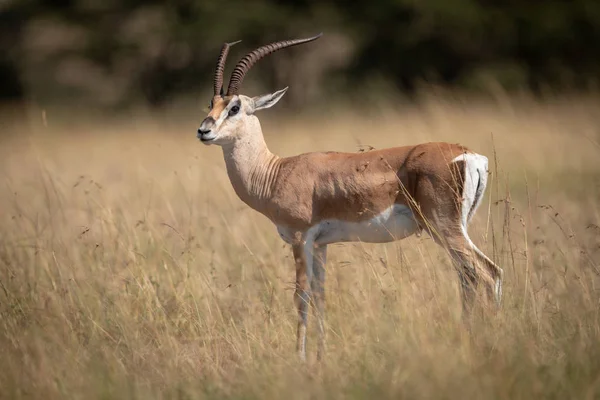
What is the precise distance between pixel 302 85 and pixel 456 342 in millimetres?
21588

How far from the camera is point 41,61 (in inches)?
1069

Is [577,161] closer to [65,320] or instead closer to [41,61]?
[65,320]

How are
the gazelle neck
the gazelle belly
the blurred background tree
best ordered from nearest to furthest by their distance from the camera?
the gazelle belly → the gazelle neck → the blurred background tree

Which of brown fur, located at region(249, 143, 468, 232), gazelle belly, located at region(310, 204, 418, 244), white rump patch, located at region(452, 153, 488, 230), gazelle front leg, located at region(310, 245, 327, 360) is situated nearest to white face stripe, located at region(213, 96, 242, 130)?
brown fur, located at region(249, 143, 468, 232)

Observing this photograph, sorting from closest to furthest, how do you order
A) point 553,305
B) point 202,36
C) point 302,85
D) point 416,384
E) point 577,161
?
point 416,384
point 553,305
point 577,161
point 202,36
point 302,85

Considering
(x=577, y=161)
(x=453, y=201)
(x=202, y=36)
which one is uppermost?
(x=202, y=36)

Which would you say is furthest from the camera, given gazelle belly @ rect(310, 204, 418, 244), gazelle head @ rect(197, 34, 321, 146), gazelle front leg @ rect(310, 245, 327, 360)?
gazelle head @ rect(197, 34, 321, 146)

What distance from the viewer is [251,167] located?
20.9 ft

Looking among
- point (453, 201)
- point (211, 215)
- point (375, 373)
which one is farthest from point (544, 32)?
point (375, 373)

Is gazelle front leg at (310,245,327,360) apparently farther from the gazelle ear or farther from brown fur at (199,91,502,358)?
the gazelle ear

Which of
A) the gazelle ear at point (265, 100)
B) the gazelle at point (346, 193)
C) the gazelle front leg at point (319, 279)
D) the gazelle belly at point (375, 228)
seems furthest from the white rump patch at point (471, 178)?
the gazelle ear at point (265, 100)

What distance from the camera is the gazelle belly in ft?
19.2

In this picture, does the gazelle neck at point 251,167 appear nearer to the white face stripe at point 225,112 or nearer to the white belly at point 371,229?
the white face stripe at point 225,112

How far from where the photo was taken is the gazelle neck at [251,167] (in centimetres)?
632
